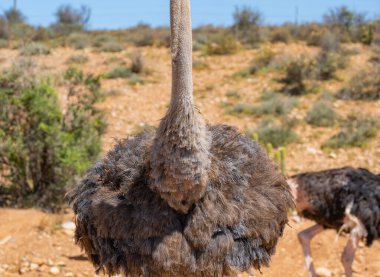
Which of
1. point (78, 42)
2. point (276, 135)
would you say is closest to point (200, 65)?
point (78, 42)

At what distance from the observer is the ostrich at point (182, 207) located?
2.54 metres

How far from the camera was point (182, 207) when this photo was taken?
2613 millimetres

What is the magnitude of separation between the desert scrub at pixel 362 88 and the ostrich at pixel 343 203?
6.99 metres

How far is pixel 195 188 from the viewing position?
257 centimetres

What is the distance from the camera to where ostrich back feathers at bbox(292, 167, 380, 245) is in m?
4.16

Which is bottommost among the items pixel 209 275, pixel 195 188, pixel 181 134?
pixel 209 275

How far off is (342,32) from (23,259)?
16.9 metres

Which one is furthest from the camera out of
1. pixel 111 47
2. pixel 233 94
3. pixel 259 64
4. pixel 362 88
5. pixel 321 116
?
pixel 111 47

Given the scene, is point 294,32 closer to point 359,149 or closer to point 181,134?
point 359,149

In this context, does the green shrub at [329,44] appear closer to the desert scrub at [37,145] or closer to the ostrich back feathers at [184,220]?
the desert scrub at [37,145]

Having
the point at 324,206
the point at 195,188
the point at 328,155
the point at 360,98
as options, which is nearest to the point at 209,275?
the point at 195,188

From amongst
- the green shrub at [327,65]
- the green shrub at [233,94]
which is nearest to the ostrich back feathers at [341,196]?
the green shrub at [233,94]

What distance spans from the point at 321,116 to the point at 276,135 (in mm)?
1406

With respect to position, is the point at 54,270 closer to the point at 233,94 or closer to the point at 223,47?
the point at 233,94
